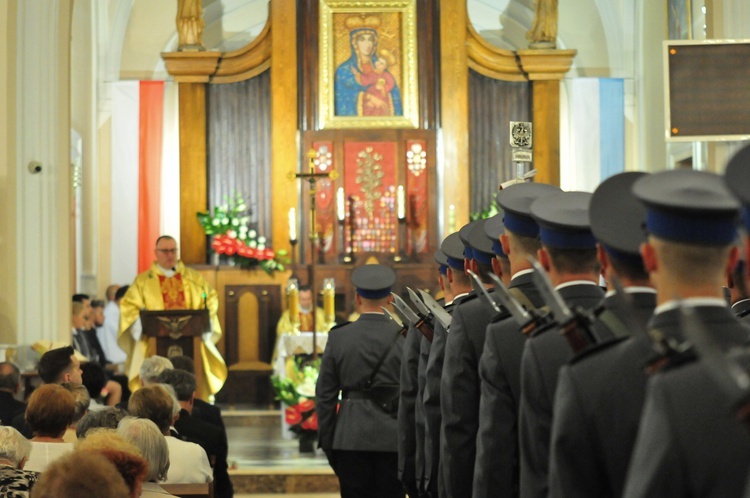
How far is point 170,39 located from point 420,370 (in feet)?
45.0

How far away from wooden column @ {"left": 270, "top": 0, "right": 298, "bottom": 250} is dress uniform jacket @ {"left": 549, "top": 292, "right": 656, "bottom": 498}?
13.7m

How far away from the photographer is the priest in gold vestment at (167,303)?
12023 millimetres

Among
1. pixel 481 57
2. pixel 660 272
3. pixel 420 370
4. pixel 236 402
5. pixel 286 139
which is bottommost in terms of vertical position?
pixel 236 402

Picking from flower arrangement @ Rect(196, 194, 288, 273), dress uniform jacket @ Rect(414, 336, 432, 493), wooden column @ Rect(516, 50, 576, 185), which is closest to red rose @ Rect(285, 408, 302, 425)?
flower arrangement @ Rect(196, 194, 288, 273)

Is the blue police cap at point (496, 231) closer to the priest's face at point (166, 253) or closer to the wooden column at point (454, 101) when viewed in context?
the priest's face at point (166, 253)

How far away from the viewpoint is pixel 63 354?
285 inches

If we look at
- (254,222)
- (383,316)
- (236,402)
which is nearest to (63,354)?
(383,316)

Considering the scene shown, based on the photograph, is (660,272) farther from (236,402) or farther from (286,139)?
(286,139)

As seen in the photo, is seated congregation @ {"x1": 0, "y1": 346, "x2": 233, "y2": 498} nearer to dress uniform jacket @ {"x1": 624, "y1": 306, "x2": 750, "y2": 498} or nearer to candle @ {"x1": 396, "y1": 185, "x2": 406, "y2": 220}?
dress uniform jacket @ {"x1": 624, "y1": 306, "x2": 750, "y2": 498}

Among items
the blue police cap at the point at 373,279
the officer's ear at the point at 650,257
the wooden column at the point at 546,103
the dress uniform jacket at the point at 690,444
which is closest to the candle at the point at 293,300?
the wooden column at the point at 546,103

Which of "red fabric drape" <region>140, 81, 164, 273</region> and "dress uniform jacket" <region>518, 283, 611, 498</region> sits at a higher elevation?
"red fabric drape" <region>140, 81, 164, 273</region>

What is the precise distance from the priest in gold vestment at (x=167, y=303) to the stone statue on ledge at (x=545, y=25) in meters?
6.70

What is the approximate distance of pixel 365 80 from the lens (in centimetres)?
1641

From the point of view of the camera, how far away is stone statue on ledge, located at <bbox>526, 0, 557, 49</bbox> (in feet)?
54.9
